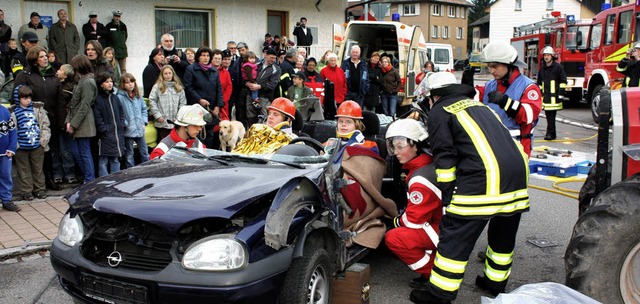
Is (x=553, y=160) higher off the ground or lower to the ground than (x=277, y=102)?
lower

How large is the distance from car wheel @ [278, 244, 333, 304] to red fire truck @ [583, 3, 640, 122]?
14329 millimetres

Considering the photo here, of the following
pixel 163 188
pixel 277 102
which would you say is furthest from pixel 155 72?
pixel 163 188

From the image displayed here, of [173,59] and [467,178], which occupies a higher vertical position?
[173,59]

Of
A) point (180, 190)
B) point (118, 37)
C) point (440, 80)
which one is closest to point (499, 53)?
point (440, 80)

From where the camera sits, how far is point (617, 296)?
3811 mm

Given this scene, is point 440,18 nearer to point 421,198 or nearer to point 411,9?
point 411,9

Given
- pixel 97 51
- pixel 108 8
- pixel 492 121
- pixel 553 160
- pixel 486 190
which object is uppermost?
pixel 108 8

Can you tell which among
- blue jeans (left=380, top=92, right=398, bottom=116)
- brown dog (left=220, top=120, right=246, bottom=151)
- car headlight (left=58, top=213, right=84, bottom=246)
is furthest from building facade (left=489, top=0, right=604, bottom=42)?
car headlight (left=58, top=213, right=84, bottom=246)

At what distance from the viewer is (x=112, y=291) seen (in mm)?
3395

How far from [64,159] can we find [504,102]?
5.82 m

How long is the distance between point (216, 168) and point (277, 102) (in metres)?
2.05

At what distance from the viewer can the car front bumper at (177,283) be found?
3.17 metres

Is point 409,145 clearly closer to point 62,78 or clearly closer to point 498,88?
point 498,88

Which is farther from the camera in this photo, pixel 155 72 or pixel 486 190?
pixel 155 72
